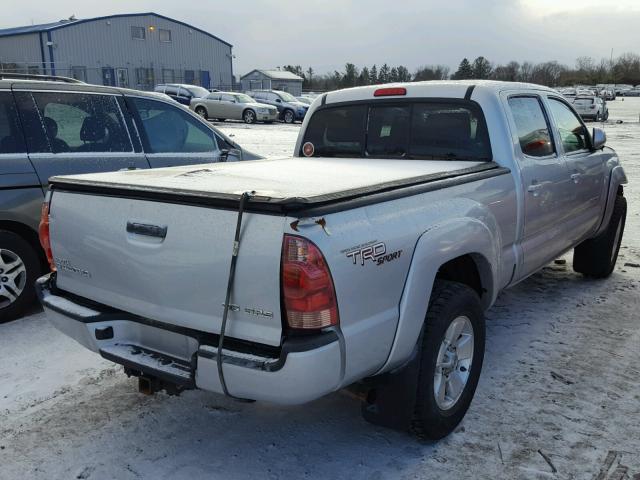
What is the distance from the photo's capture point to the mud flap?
2816mm

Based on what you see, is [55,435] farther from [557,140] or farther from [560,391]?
[557,140]

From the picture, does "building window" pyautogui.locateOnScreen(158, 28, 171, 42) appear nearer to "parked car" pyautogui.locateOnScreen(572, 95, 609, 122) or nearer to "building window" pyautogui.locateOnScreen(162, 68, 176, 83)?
"building window" pyautogui.locateOnScreen(162, 68, 176, 83)

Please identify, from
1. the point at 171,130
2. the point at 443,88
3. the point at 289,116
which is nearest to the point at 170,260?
the point at 443,88

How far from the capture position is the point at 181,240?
2.56m

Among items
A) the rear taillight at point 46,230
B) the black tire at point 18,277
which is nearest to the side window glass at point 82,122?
the black tire at point 18,277

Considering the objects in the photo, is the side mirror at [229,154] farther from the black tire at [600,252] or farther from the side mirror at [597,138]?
the black tire at [600,252]

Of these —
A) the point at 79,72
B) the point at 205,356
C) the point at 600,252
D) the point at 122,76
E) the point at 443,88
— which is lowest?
the point at 600,252

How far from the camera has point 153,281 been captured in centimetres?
269

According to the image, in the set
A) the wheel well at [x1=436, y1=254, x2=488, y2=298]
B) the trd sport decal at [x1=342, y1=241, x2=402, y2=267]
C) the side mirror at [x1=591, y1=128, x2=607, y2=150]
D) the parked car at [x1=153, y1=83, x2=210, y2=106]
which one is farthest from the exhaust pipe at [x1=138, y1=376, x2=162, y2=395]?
the parked car at [x1=153, y1=83, x2=210, y2=106]

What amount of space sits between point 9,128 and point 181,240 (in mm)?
3026

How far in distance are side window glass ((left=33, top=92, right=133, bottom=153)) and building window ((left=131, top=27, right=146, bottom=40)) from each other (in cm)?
4636

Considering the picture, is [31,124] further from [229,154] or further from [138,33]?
[138,33]

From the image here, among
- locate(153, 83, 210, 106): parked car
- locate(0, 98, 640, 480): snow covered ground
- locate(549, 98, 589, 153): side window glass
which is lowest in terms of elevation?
locate(0, 98, 640, 480): snow covered ground

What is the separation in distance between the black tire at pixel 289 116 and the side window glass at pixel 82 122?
27.2m
